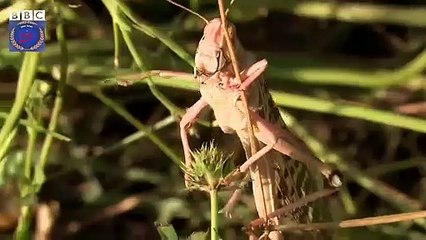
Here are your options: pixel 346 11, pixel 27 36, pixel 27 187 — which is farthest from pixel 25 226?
pixel 346 11

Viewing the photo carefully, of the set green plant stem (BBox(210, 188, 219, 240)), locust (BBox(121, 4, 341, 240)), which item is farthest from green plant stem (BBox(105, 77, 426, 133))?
green plant stem (BBox(210, 188, 219, 240))

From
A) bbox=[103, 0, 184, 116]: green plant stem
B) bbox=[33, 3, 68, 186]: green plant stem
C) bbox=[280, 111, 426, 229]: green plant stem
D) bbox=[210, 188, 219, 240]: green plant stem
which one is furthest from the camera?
bbox=[280, 111, 426, 229]: green plant stem

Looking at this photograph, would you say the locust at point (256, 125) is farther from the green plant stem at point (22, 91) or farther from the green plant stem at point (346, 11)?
the green plant stem at point (346, 11)

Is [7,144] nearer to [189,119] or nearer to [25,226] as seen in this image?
[25,226]

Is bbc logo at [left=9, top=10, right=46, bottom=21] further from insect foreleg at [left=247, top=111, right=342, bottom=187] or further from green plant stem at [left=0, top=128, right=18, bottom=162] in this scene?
insect foreleg at [left=247, top=111, right=342, bottom=187]

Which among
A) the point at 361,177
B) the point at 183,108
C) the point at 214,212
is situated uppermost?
the point at 183,108

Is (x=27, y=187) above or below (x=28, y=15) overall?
below

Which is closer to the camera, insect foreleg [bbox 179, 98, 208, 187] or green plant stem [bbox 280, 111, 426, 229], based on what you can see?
insect foreleg [bbox 179, 98, 208, 187]
